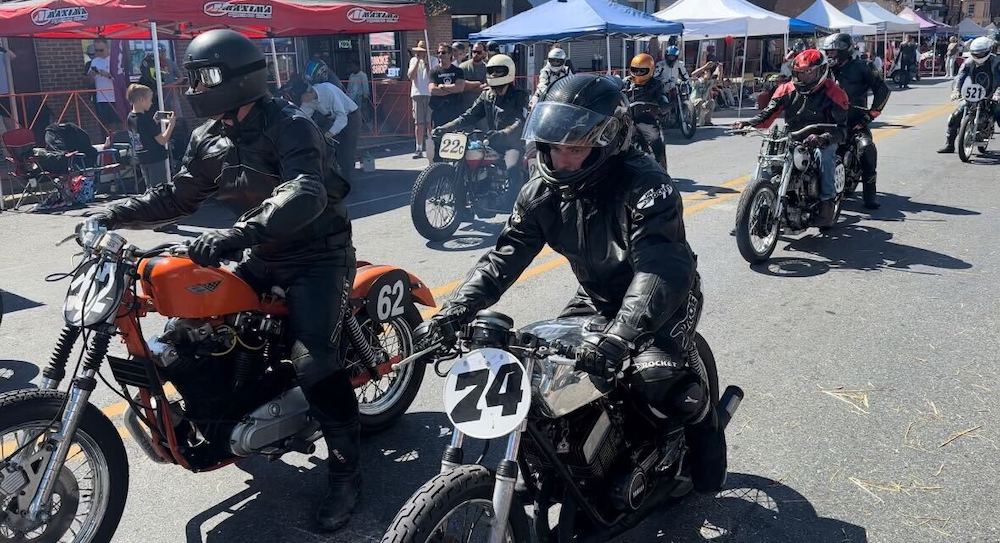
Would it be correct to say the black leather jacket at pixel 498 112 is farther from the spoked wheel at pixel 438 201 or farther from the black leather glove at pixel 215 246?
the black leather glove at pixel 215 246

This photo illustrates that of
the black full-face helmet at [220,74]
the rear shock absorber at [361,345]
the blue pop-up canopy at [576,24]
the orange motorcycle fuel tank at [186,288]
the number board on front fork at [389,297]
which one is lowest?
the rear shock absorber at [361,345]

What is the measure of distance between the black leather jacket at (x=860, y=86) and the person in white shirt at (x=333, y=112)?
6607mm

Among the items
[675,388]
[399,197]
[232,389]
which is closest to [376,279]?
[232,389]

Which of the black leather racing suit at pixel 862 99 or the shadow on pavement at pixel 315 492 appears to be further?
the black leather racing suit at pixel 862 99

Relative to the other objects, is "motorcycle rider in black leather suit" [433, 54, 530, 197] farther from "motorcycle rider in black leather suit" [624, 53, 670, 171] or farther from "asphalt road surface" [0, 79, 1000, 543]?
"motorcycle rider in black leather suit" [624, 53, 670, 171]

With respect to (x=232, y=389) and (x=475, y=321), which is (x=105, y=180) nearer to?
(x=232, y=389)

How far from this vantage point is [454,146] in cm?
902

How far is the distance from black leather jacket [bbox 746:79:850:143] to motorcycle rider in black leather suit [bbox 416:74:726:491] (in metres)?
5.77

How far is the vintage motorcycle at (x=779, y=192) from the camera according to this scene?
7461mm

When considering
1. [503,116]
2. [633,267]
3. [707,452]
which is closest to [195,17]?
[503,116]

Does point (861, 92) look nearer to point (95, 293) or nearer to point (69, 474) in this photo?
point (95, 293)

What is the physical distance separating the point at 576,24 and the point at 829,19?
54.2ft

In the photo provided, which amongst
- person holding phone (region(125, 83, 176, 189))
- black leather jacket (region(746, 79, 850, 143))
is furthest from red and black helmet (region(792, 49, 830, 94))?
person holding phone (region(125, 83, 176, 189))

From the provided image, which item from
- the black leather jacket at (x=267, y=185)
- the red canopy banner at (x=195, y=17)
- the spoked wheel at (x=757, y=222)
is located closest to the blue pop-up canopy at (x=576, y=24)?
the red canopy banner at (x=195, y=17)
